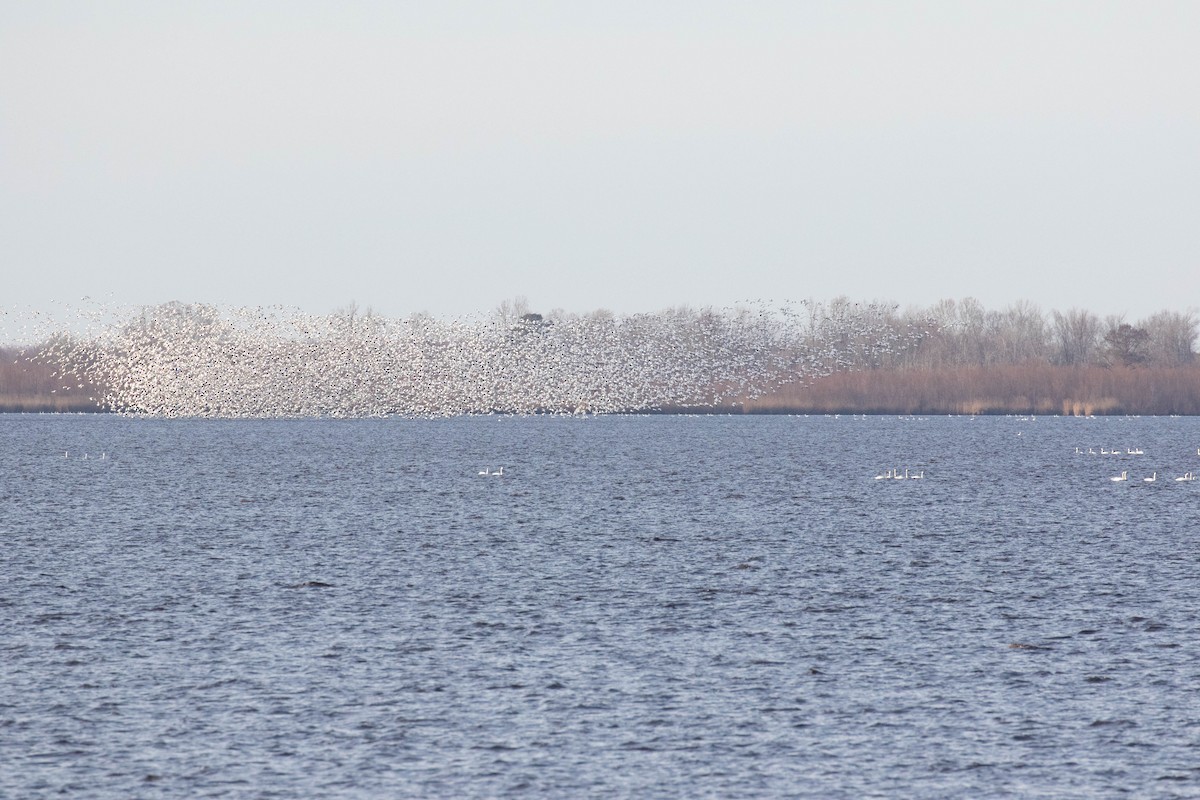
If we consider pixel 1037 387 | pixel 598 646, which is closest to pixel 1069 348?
pixel 1037 387

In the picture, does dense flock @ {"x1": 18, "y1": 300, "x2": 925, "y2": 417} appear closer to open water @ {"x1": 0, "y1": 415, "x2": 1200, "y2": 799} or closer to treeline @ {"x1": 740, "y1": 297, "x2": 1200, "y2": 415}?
treeline @ {"x1": 740, "y1": 297, "x2": 1200, "y2": 415}

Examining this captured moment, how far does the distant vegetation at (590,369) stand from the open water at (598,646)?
3497 inches

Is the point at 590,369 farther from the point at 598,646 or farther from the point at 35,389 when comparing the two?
the point at 598,646

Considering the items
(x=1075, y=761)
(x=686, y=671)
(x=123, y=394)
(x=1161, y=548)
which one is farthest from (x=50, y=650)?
(x=123, y=394)

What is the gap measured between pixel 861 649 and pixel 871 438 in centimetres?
10799

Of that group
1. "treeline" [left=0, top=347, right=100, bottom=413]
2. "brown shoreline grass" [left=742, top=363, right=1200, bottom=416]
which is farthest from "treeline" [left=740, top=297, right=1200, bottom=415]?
"treeline" [left=0, top=347, right=100, bottom=413]

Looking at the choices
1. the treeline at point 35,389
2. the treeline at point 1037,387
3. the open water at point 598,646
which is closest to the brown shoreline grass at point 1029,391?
the treeline at point 1037,387

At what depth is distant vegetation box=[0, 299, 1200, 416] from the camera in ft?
503

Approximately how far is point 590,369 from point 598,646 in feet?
514

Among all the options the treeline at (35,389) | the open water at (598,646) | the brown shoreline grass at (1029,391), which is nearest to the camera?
the open water at (598,646)

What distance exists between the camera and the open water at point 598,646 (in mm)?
20500

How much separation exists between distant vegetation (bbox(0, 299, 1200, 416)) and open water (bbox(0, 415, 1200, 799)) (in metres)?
88.8

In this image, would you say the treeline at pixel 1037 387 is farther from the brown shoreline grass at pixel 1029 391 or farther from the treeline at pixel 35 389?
the treeline at pixel 35 389

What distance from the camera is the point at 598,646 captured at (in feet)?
95.6
